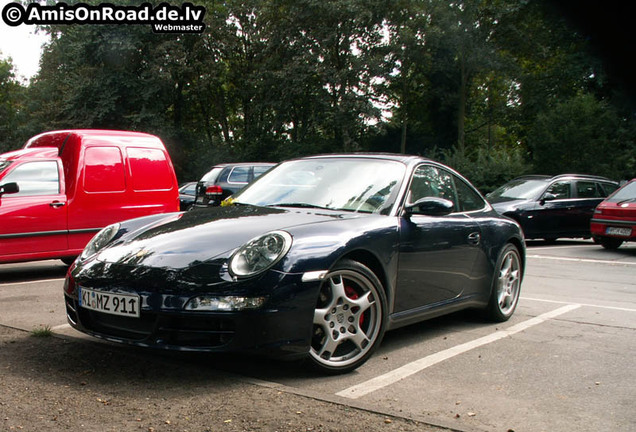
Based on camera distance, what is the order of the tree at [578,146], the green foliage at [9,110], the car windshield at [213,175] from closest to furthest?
the car windshield at [213,175] → the tree at [578,146] → the green foliage at [9,110]

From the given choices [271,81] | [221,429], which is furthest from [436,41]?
[221,429]

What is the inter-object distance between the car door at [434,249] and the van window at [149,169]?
508cm

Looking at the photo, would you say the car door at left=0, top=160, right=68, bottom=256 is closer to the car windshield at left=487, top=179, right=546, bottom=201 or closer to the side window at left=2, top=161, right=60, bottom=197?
the side window at left=2, top=161, right=60, bottom=197

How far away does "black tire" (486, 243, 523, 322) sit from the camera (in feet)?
18.9

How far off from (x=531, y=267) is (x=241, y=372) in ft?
24.0

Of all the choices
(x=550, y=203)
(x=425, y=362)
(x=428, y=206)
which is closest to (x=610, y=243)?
(x=550, y=203)

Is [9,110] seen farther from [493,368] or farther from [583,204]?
[493,368]

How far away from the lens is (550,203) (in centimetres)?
1484

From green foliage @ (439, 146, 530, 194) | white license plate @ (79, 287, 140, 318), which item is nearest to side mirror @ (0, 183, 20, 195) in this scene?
white license plate @ (79, 287, 140, 318)

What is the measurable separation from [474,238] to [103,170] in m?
5.43

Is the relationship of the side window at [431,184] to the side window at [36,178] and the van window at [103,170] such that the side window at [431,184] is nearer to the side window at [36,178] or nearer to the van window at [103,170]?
the van window at [103,170]

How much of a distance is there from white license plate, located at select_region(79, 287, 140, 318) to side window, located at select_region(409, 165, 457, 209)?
2172mm

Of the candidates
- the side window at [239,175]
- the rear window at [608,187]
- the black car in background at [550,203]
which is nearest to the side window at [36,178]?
the side window at [239,175]

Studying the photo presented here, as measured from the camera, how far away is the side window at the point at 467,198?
5680 millimetres
